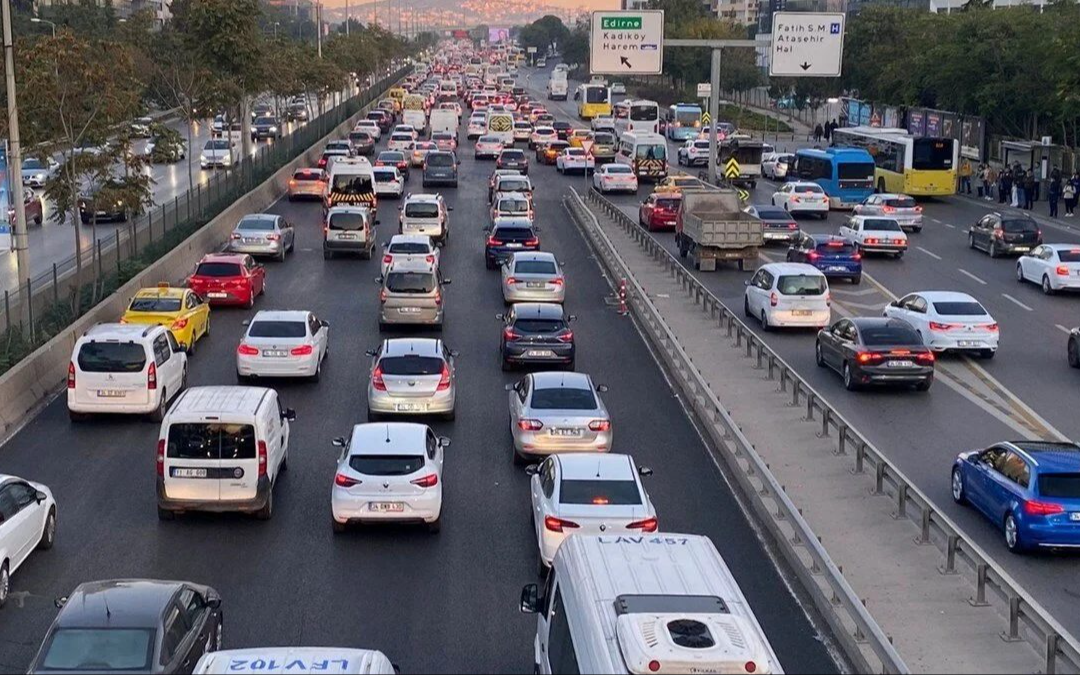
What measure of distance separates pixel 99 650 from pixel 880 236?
36284mm

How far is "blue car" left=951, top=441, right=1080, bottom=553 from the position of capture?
16875 mm

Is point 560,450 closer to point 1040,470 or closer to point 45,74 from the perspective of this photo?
point 1040,470

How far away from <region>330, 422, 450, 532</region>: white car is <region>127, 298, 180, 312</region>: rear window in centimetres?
1231

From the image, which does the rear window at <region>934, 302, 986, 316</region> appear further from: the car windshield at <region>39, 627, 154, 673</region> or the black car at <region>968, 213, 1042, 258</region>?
the car windshield at <region>39, 627, 154, 673</region>

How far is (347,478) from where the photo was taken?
17.4 metres

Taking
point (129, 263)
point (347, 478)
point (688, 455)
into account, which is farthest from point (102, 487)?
point (129, 263)

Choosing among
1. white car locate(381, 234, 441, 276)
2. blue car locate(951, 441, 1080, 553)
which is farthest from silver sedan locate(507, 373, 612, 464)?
white car locate(381, 234, 441, 276)

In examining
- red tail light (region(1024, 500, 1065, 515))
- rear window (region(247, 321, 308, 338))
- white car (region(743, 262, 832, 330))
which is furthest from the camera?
white car (region(743, 262, 832, 330))

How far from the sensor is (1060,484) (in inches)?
678

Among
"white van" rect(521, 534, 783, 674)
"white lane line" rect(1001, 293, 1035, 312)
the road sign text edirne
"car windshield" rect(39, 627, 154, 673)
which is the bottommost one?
"white lane line" rect(1001, 293, 1035, 312)

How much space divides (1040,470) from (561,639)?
9223mm

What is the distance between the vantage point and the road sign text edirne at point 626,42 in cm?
5416

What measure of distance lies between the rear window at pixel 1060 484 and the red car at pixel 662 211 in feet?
109

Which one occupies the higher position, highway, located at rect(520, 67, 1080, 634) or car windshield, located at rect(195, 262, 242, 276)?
car windshield, located at rect(195, 262, 242, 276)
